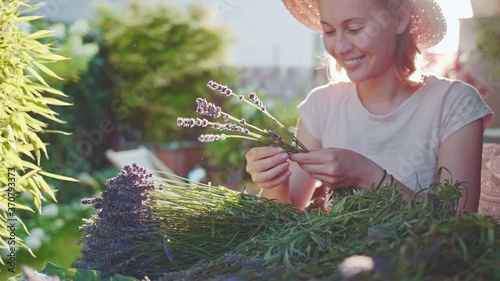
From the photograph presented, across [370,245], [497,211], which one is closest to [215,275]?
[370,245]

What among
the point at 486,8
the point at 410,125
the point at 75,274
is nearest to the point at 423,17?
the point at 410,125

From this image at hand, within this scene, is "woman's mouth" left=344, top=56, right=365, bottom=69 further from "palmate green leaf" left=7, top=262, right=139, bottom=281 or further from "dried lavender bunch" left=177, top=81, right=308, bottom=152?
"palmate green leaf" left=7, top=262, right=139, bottom=281

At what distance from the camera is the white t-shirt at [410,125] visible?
6.37 ft

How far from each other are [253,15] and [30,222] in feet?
10.8

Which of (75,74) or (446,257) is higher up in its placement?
(75,74)

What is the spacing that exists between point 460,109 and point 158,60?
5487mm

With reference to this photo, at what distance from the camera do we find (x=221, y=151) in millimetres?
6906

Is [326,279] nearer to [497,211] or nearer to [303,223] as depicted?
[303,223]

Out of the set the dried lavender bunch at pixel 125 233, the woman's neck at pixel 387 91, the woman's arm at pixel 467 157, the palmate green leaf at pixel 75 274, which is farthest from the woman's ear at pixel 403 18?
the palmate green leaf at pixel 75 274

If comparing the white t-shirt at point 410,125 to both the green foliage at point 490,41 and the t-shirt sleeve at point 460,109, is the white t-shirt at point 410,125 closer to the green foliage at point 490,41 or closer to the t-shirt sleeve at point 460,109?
the t-shirt sleeve at point 460,109

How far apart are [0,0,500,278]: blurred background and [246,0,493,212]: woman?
11.5 ft

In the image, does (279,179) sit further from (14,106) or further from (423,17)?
(423,17)

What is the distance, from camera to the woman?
1777 millimetres

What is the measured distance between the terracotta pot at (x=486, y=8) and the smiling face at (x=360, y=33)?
80.9 inches
